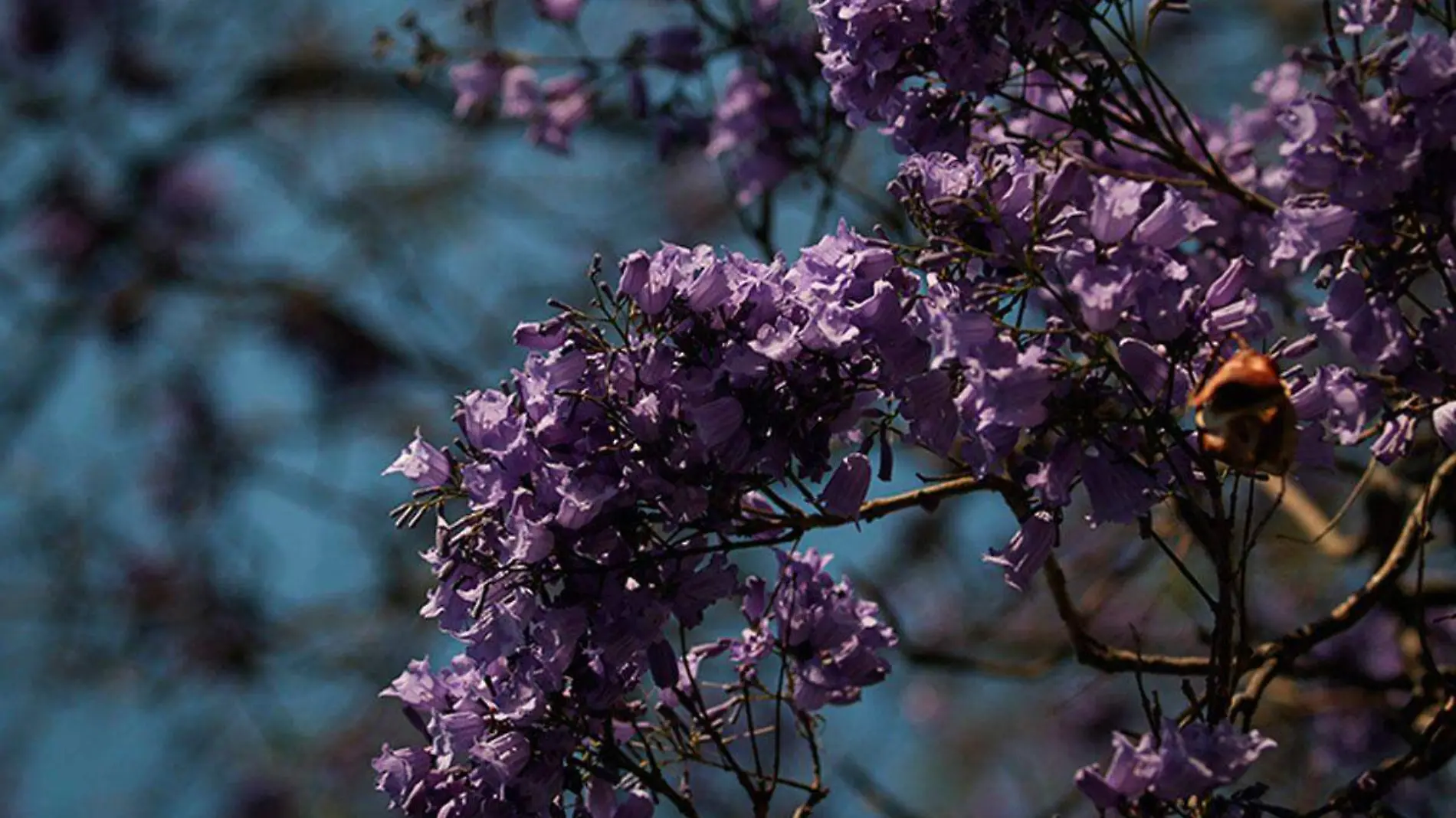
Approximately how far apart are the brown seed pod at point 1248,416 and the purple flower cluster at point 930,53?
535 millimetres

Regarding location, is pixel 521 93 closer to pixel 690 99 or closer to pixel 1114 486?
pixel 690 99

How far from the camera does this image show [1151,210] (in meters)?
1.73

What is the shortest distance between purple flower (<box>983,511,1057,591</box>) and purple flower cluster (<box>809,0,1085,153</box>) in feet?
1.77

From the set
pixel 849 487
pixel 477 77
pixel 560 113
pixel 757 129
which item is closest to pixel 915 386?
pixel 849 487

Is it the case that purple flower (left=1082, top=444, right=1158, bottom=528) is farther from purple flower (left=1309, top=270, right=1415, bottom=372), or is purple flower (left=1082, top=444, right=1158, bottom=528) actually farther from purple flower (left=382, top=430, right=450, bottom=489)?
purple flower (left=382, top=430, right=450, bottom=489)

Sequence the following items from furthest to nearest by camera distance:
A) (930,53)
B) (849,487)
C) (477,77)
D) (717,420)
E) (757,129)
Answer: (477,77)
(757,129)
(930,53)
(849,487)
(717,420)

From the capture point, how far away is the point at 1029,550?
1.75 m

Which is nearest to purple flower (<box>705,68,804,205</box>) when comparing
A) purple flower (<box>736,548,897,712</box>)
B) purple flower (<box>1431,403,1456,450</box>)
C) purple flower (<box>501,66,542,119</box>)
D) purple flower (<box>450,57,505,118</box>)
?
purple flower (<box>501,66,542,119</box>)

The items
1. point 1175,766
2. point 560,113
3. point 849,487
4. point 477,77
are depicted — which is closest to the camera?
point 1175,766

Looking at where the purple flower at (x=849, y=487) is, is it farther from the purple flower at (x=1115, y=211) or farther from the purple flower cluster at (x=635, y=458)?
the purple flower at (x=1115, y=211)

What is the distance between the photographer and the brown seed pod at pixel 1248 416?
1.49m

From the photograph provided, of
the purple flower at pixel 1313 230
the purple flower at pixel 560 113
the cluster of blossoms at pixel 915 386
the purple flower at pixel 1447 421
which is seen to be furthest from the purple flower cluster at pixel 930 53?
the purple flower at pixel 560 113

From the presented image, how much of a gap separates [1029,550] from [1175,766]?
1.07 ft

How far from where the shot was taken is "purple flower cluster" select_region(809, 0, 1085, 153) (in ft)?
6.17
